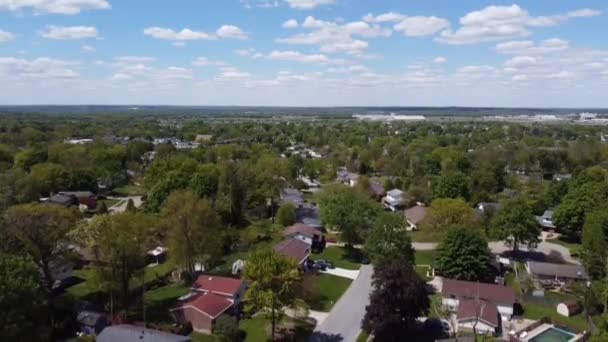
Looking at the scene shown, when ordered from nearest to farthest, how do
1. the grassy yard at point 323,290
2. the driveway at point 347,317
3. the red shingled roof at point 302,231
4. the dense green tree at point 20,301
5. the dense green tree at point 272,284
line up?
the dense green tree at point 20,301
the dense green tree at point 272,284
the driveway at point 347,317
the grassy yard at point 323,290
the red shingled roof at point 302,231

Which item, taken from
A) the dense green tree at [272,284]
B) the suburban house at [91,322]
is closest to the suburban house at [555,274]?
the dense green tree at [272,284]

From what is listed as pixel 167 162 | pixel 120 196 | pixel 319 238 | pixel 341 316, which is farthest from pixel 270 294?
pixel 120 196

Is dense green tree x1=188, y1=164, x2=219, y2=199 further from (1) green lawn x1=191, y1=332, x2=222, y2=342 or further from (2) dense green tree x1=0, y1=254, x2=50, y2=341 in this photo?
(2) dense green tree x1=0, y1=254, x2=50, y2=341

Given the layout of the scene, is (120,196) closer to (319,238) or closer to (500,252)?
(319,238)

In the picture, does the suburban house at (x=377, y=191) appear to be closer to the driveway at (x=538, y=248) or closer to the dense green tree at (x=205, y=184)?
the driveway at (x=538, y=248)

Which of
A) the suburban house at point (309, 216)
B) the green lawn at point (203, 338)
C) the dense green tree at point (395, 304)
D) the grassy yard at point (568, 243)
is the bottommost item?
the green lawn at point (203, 338)

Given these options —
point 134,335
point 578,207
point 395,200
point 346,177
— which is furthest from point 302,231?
point 346,177

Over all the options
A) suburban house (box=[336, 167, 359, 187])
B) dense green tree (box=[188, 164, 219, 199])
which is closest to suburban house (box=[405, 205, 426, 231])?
suburban house (box=[336, 167, 359, 187])
